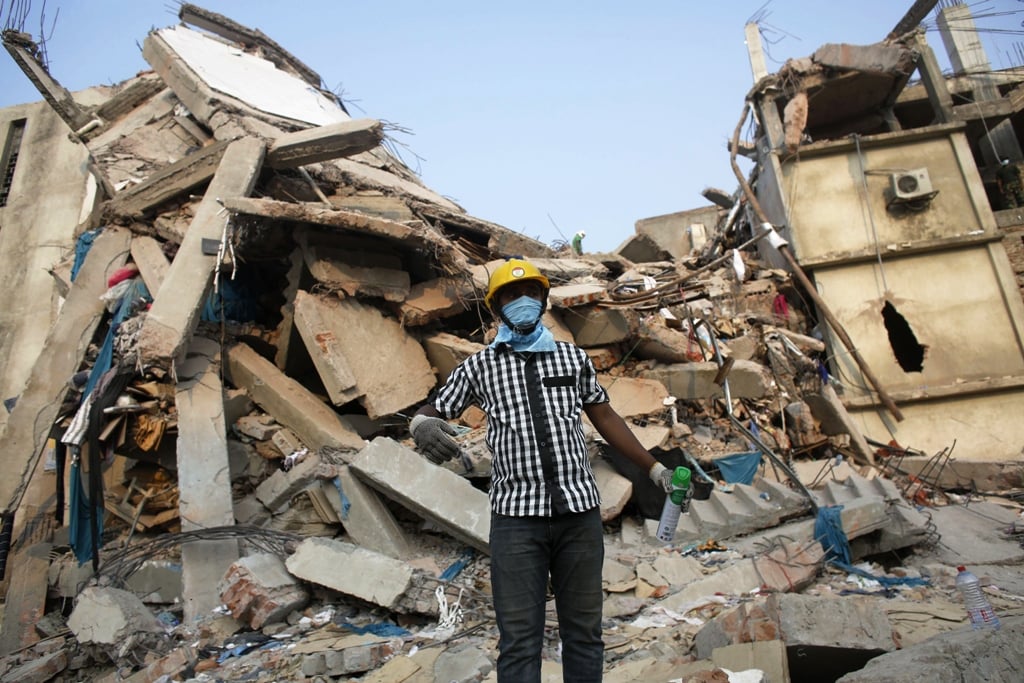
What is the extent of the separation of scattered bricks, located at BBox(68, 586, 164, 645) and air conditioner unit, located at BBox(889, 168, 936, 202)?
12.6m

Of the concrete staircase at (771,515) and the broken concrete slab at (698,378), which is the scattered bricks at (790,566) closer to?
the concrete staircase at (771,515)

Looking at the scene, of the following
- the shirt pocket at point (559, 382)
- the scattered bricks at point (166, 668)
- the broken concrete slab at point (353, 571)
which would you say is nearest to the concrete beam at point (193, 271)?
the broken concrete slab at point (353, 571)

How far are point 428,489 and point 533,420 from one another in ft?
8.79

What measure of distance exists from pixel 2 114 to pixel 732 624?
70.3 feet

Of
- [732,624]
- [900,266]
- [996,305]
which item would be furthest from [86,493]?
[996,305]

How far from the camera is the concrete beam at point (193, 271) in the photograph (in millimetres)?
5301

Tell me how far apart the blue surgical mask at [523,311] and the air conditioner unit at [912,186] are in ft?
37.3

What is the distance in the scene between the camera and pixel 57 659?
13.2 feet

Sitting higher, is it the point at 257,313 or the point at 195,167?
the point at 195,167

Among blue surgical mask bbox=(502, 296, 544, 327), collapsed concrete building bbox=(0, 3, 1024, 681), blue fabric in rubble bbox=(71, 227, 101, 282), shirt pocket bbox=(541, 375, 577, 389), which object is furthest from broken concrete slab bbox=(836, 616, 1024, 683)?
blue fabric in rubble bbox=(71, 227, 101, 282)

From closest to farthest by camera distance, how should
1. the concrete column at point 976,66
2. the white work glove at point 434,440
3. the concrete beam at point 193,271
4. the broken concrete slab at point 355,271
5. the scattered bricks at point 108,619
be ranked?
the white work glove at point 434,440 < the scattered bricks at point 108,619 < the concrete beam at point 193,271 < the broken concrete slab at point 355,271 < the concrete column at point 976,66

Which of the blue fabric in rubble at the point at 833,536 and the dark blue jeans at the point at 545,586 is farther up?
the dark blue jeans at the point at 545,586

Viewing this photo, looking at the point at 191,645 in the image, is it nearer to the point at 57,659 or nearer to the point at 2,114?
the point at 57,659

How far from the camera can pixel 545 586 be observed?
2.17 meters
